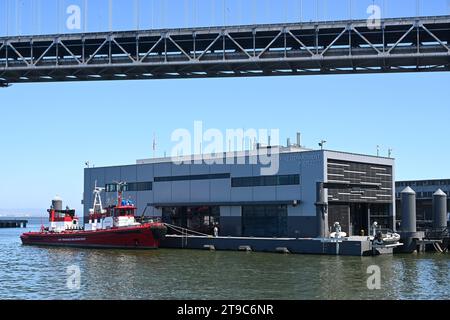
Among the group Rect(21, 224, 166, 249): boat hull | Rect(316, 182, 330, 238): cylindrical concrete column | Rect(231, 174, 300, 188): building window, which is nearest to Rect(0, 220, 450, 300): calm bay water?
Rect(21, 224, 166, 249): boat hull

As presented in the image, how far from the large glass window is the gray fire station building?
0.11 meters

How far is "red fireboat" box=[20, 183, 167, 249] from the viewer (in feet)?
206

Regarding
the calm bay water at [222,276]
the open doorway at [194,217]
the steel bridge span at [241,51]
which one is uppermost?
the steel bridge span at [241,51]

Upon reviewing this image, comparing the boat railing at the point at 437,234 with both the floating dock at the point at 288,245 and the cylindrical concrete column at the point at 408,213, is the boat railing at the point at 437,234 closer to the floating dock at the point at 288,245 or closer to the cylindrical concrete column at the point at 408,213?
the cylindrical concrete column at the point at 408,213

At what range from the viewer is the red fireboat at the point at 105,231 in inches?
2470

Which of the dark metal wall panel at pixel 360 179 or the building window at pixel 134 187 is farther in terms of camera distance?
the building window at pixel 134 187

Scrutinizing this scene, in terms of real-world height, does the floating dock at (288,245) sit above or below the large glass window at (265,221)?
below

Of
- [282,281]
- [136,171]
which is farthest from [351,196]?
[282,281]

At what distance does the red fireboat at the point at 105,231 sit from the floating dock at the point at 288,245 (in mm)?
3516

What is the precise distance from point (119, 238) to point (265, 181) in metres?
16.3

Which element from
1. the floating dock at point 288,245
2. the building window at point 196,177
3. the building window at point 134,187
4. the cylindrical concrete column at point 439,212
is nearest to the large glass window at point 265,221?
the building window at point 196,177

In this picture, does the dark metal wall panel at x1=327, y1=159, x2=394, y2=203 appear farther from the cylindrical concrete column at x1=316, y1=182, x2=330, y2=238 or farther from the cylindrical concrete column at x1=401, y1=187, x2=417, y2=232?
the cylindrical concrete column at x1=401, y1=187, x2=417, y2=232

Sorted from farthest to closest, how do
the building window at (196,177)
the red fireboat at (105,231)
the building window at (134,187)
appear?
1. the building window at (134,187)
2. the building window at (196,177)
3. the red fireboat at (105,231)
